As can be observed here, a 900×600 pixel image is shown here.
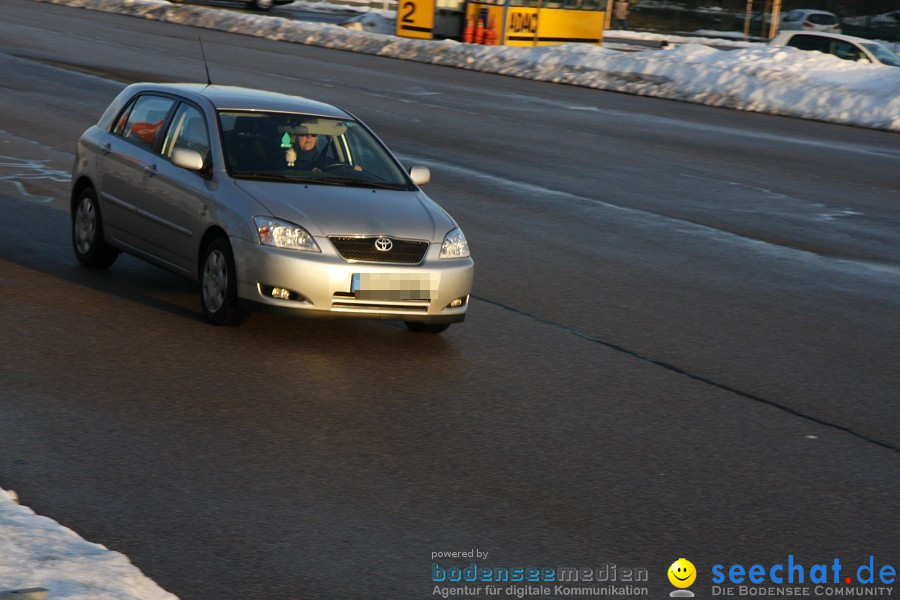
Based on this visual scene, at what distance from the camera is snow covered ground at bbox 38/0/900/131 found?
2947 cm

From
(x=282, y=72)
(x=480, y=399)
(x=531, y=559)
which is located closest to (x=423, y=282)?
(x=480, y=399)

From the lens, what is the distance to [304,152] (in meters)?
9.54

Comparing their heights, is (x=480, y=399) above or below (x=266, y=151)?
below

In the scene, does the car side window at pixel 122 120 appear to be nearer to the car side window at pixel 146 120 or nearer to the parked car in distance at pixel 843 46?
the car side window at pixel 146 120

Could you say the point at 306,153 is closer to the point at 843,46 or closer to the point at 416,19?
the point at 843,46

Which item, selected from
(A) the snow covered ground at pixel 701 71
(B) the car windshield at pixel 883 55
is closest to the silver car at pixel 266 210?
(A) the snow covered ground at pixel 701 71

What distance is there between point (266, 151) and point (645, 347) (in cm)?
286

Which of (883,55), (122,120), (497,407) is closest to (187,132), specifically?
(122,120)

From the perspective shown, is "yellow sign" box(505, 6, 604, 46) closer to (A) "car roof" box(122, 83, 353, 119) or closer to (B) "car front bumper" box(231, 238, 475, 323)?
(A) "car roof" box(122, 83, 353, 119)

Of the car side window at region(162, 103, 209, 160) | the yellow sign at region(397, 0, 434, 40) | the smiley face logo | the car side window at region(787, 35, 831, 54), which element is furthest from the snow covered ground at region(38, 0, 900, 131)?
the smiley face logo

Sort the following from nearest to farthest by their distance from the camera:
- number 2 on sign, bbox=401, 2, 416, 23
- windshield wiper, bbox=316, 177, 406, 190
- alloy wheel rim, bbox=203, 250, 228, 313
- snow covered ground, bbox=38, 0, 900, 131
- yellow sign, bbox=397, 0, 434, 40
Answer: alloy wheel rim, bbox=203, 250, 228, 313 → windshield wiper, bbox=316, 177, 406, 190 → snow covered ground, bbox=38, 0, 900, 131 → yellow sign, bbox=397, 0, 434, 40 → number 2 on sign, bbox=401, 2, 416, 23

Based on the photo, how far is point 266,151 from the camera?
945 cm

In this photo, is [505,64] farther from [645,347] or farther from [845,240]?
[645,347]

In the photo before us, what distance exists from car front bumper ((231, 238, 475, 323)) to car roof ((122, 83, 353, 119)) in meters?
1.48
